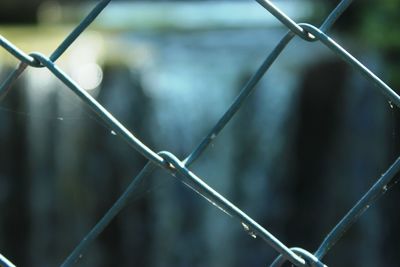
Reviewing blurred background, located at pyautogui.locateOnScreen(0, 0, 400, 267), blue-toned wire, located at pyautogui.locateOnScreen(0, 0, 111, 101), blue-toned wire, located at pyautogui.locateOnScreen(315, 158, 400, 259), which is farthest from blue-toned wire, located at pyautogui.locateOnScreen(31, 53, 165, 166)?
blurred background, located at pyautogui.locateOnScreen(0, 0, 400, 267)

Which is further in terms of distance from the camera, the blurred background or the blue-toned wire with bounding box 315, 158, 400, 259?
the blurred background

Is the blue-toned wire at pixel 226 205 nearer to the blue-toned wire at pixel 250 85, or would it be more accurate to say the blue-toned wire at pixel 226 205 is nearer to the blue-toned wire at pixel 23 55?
the blue-toned wire at pixel 250 85

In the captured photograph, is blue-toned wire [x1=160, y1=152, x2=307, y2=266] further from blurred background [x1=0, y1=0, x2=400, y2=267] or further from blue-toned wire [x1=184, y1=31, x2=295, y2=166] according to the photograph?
blurred background [x1=0, y1=0, x2=400, y2=267]

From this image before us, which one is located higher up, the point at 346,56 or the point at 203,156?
the point at 346,56

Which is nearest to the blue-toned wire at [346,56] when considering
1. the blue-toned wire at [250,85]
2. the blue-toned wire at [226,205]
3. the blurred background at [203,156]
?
the blue-toned wire at [250,85]

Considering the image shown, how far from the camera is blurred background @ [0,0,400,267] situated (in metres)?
3.58

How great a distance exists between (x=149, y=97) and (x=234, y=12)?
2413 mm

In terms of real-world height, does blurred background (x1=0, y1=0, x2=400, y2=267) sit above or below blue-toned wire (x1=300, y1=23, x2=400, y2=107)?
below

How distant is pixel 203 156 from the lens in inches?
148

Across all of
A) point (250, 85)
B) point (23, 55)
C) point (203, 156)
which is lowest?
point (203, 156)

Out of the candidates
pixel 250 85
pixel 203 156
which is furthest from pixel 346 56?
pixel 203 156

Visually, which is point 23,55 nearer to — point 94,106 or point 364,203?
point 94,106

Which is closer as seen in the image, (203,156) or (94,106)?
(94,106)

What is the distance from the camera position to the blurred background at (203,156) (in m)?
3.58
